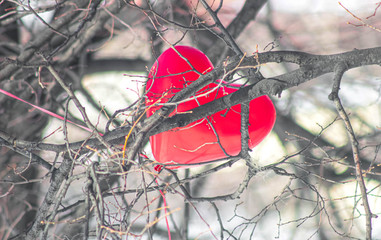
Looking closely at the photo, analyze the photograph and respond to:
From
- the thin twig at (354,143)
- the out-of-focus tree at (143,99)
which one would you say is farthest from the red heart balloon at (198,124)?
the thin twig at (354,143)

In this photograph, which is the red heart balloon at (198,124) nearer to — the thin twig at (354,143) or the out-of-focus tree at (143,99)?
the out-of-focus tree at (143,99)

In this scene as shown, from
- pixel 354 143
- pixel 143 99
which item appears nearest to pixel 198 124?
pixel 143 99

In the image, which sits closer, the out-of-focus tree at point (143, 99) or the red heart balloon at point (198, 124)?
the red heart balloon at point (198, 124)

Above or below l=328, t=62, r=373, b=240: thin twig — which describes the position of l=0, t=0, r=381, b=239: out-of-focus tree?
above

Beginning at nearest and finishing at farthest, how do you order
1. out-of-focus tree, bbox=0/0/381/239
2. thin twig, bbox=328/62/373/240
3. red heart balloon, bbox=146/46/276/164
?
thin twig, bbox=328/62/373/240, red heart balloon, bbox=146/46/276/164, out-of-focus tree, bbox=0/0/381/239

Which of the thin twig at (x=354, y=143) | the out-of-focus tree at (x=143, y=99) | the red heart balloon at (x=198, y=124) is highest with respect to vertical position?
the out-of-focus tree at (x=143, y=99)

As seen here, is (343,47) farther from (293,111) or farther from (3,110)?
(3,110)

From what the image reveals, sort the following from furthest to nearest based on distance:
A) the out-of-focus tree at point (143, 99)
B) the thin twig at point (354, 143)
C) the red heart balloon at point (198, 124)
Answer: the out-of-focus tree at point (143, 99) → the red heart balloon at point (198, 124) → the thin twig at point (354, 143)

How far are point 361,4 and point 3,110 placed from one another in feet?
7.04

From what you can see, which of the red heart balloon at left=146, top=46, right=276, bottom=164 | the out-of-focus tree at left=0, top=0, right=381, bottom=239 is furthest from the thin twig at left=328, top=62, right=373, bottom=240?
the red heart balloon at left=146, top=46, right=276, bottom=164

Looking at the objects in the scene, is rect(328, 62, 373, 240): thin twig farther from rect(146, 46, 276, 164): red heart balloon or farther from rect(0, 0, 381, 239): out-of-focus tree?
rect(146, 46, 276, 164): red heart balloon

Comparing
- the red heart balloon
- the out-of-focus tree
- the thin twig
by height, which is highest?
the out-of-focus tree

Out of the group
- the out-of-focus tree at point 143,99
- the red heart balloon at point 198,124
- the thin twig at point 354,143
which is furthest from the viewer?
the out-of-focus tree at point 143,99

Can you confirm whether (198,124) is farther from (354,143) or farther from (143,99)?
(354,143)
